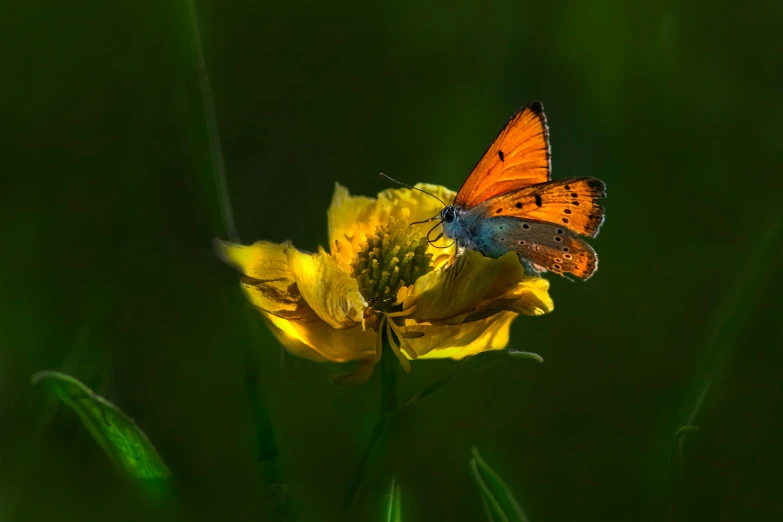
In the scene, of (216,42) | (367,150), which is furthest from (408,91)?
(216,42)

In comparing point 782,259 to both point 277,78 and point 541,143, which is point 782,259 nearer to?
point 541,143

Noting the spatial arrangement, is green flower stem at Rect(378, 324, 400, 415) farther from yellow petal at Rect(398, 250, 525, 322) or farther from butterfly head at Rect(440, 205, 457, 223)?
butterfly head at Rect(440, 205, 457, 223)

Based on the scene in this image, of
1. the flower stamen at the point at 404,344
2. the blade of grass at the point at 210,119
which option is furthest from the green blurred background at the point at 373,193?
the flower stamen at the point at 404,344

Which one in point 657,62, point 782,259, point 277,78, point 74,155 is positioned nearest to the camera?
point 782,259

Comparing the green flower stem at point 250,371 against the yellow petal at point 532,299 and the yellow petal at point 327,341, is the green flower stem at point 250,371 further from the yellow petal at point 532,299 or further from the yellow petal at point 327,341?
the yellow petal at point 532,299

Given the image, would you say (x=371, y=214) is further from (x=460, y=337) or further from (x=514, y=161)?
(x=460, y=337)

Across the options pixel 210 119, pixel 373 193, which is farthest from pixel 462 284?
pixel 373 193

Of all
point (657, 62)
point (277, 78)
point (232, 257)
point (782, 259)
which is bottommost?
point (782, 259)
